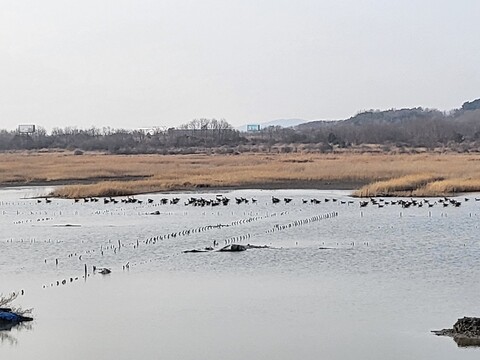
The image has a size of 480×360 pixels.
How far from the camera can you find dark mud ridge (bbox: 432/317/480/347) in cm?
1512

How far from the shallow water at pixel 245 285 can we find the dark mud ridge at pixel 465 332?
0.23 meters

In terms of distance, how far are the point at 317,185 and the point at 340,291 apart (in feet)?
111

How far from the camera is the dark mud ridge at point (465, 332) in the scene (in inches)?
595

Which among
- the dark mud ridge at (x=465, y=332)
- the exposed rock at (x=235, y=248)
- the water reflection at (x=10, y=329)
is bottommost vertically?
the dark mud ridge at (x=465, y=332)

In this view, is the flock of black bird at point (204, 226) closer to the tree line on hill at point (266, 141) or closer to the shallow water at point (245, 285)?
the shallow water at point (245, 285)

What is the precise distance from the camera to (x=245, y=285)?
20750mm

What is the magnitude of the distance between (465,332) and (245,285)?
6.44 meters

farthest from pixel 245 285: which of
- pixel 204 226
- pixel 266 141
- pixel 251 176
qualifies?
pixel 266 141

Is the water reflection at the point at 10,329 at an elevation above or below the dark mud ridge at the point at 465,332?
above

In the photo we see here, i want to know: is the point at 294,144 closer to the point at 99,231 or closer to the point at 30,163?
the point at 30,163

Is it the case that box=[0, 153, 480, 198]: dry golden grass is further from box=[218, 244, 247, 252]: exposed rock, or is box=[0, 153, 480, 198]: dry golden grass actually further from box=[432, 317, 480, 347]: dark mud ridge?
box=[432, 317, 480, 347]: dark mud ridge

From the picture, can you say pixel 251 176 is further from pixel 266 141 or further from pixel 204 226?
pixel 266 141

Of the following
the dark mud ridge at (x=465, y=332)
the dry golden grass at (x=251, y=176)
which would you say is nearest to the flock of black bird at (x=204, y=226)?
the dry golden grass at (x=251, y=176)

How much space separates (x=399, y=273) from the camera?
867 inches
